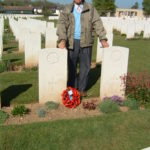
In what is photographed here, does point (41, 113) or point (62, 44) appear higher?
point (62, 44)

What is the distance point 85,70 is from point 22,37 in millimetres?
6149

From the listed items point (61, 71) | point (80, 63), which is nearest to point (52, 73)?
point (61, 71)

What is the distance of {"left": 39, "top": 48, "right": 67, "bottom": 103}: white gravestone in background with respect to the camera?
17.4 ft

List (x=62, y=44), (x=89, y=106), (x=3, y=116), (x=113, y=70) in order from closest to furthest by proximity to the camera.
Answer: (x=3, y=116) < (x=89, y=106) < (x=62, y=44) < (x=113, y=70)

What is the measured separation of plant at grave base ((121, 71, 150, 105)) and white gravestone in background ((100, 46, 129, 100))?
0.40 feet

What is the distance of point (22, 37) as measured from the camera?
11523 millimetres

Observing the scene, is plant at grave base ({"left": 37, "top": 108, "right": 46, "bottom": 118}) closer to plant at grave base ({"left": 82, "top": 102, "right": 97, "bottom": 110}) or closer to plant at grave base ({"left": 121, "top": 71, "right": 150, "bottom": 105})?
plant at grave base ({"left": 82, "top": 102, "right": 97, "bottom": 110})

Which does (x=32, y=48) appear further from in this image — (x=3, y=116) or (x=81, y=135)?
(x=81, y=135)

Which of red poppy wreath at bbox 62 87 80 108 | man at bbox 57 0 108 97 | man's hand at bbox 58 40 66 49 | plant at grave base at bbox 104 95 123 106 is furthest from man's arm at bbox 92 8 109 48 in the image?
red poppy wreath at bbox 62 87 80 108

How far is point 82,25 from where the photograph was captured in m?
5.57

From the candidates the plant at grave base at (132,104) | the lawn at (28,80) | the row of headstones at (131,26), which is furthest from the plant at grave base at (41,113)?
the row of headstones at (131,26)

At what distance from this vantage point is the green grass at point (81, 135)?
4.04 m

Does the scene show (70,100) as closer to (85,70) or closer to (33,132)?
(85,70)

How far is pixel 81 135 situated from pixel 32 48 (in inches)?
199
